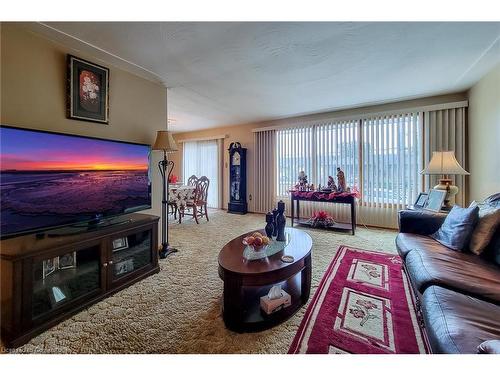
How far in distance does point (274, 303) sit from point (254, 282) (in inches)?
11.9

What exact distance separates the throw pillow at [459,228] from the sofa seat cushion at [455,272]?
9cm

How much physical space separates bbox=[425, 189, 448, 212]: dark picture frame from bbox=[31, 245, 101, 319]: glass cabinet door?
136 inches

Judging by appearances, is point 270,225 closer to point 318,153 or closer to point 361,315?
point 361,315

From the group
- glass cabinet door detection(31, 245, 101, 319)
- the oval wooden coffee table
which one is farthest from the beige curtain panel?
glass cabinet door detection(31, 245, 101, 319)

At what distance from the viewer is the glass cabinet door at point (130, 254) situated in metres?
1.92

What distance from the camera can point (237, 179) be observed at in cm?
544

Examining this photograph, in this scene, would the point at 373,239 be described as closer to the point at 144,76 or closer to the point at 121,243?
the point at 121,243

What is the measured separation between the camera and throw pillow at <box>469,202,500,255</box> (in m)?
1.61

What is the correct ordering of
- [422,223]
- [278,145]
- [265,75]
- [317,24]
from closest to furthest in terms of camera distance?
[317,24]
[422,223]
[265,75]
[278,145]

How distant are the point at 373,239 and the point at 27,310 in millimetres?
3795

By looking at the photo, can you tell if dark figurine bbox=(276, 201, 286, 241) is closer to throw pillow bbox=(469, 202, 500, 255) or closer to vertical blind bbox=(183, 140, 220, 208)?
throw pillow bbox=(469, 202, 500, 255)

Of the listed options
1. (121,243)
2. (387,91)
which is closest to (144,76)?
(121,243)

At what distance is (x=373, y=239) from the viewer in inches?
129

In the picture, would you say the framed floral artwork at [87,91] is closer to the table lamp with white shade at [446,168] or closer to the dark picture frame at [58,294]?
the dark picture frame at [58,294]
